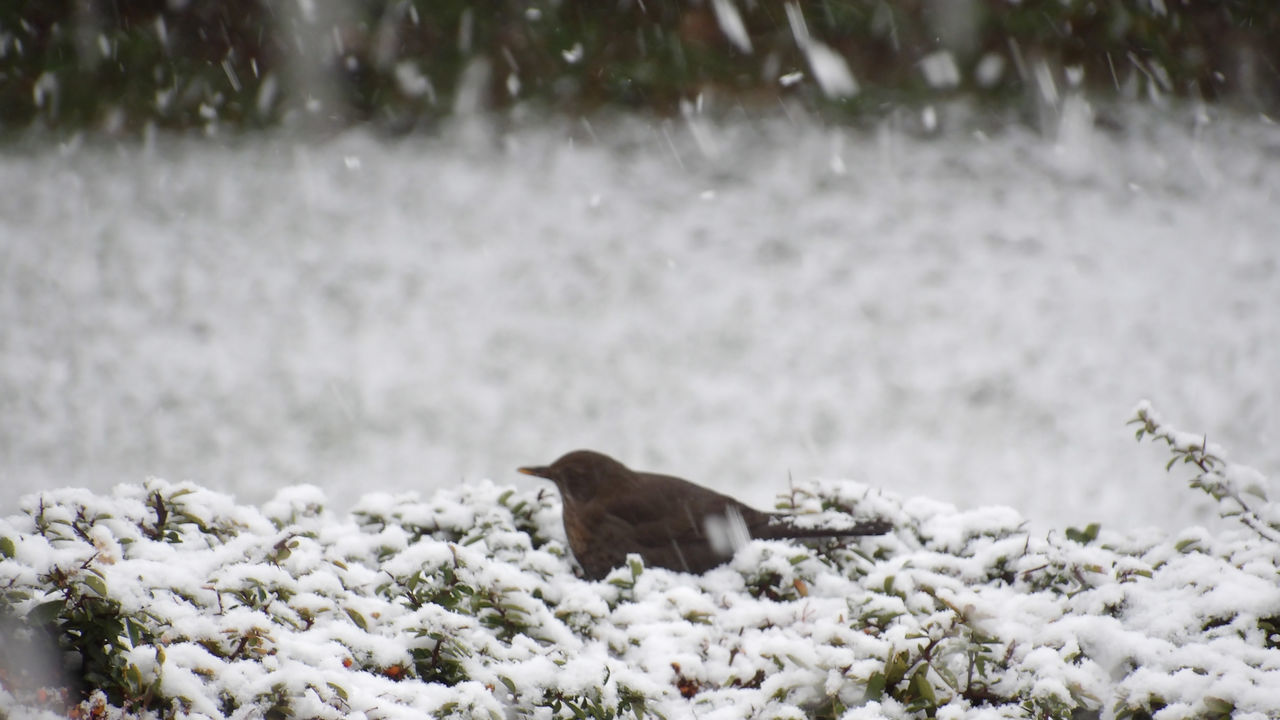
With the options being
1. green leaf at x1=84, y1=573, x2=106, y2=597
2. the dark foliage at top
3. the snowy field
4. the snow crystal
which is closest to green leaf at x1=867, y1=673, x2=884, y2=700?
green leaf at x1=84, y1=573, x2=106, y2=597

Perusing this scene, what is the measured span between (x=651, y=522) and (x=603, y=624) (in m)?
0.70

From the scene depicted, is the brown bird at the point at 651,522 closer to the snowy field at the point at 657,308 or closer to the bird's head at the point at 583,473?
the bird's head at the point at 583,473

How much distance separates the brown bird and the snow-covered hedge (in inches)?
5.6

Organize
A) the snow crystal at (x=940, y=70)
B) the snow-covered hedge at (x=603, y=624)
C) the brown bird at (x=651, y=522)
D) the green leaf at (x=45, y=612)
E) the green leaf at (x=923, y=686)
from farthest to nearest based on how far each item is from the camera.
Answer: the snow crystal at (x=940, y=70) < the brown bird at (x=651, y=522) < the green leaf at (x=923, y=686) < the snow-covered hedge at (x=603, y=624) < the green leaf at (x=45, y=612)

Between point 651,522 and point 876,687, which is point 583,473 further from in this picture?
point 876,687

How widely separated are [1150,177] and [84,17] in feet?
30.0

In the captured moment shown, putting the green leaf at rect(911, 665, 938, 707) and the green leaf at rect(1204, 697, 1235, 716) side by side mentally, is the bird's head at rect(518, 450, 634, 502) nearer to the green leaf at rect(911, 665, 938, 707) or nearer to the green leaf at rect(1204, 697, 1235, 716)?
the green leaf at rect(911, 665, 938, 707)

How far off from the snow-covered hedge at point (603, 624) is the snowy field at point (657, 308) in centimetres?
225

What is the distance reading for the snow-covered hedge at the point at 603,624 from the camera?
1.43 metres

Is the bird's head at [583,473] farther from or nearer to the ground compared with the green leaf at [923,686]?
farther from the ground

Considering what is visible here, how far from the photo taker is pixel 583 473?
2801 millimetres

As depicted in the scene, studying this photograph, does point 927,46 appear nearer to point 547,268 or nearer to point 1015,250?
point 1015,250

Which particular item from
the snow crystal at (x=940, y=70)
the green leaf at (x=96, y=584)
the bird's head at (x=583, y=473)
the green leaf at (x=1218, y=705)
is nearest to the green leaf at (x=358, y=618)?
the green leaf at (x=96, y=584)

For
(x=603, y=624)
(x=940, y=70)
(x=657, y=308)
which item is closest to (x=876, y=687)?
(x=603, y=624)
